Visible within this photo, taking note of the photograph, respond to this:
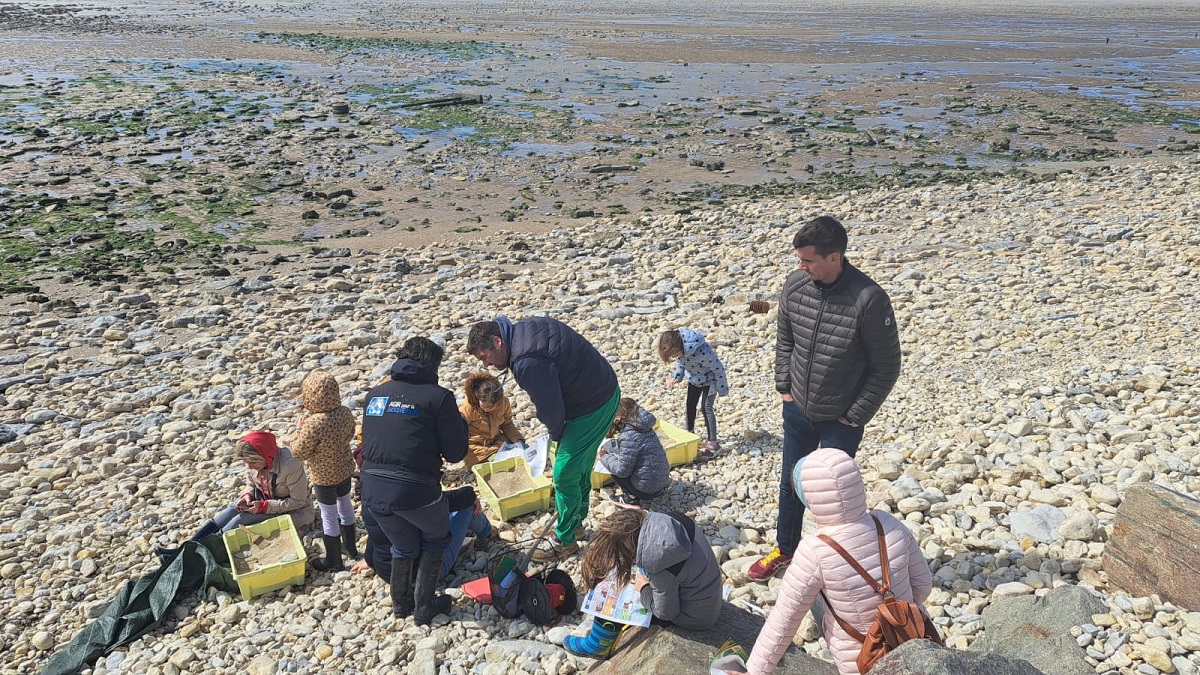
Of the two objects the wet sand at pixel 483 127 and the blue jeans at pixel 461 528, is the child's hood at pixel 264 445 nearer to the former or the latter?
the blue jeans at pixel 461 528

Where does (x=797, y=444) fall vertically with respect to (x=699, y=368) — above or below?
above

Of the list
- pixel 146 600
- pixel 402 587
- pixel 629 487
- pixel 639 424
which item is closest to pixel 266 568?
pixel 146 600

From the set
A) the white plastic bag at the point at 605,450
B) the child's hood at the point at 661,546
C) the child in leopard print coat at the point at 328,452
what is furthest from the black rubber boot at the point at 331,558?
the child's hood at the point at 661,546

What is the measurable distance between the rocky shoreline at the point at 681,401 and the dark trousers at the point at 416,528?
1.59 feet

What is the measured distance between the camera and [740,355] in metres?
9.75

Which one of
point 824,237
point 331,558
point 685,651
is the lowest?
point 331,558

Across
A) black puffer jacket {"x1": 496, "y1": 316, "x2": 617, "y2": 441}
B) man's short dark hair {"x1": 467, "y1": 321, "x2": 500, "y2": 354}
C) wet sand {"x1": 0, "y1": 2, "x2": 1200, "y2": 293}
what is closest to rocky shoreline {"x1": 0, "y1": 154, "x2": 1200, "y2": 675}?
black puffer jacket {"x1": 496, "y1": 316, "x2": 617, "y2": 441}

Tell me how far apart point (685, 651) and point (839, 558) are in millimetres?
1154

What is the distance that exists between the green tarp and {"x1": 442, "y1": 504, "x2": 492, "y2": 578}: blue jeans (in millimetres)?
1474

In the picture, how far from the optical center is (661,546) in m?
4.29

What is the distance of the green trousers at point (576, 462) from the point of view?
5.59 m

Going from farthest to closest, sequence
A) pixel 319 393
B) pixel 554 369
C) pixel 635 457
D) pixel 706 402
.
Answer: pixel 706 402 → pixel 635 457 → pixel 319 393 → pixel 554 369

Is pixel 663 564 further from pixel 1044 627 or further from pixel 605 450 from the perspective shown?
pixel 605 450

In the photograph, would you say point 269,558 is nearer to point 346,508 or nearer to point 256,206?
point 346,508
